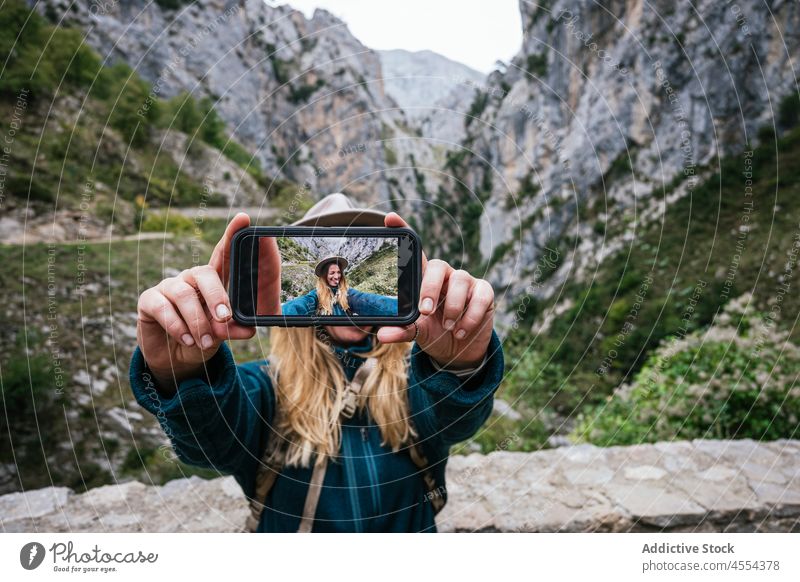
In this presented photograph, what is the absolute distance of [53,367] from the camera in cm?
313

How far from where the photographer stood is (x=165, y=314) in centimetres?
58

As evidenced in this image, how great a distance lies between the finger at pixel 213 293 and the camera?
22.4 inches

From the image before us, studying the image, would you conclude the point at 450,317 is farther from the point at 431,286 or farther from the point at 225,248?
the point at 225,248

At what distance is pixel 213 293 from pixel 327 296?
14 centimetres

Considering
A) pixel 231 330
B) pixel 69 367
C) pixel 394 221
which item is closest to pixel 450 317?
pixel 394 221

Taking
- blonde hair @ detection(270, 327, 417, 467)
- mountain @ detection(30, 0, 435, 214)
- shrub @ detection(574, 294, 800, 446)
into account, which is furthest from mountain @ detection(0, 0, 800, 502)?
blonde hair @ detection(270, 327, 417, 467)

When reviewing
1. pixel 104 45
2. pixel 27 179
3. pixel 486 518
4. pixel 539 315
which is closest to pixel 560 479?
pixel 486 518

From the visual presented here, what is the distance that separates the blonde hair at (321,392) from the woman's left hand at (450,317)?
0.27 metres

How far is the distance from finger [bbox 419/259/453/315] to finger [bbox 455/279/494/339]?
0.05 meters

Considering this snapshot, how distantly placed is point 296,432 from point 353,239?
18.8 inches

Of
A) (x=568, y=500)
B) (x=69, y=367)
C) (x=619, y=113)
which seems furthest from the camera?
(x=619, y=113)

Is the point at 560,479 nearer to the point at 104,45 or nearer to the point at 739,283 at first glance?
the point at 739,283

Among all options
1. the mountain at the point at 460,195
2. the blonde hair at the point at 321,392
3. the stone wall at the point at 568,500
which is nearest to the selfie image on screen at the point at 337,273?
the blonde hair at the point at 321,392

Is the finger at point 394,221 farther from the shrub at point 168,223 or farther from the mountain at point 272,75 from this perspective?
the shrub at point 168,223
